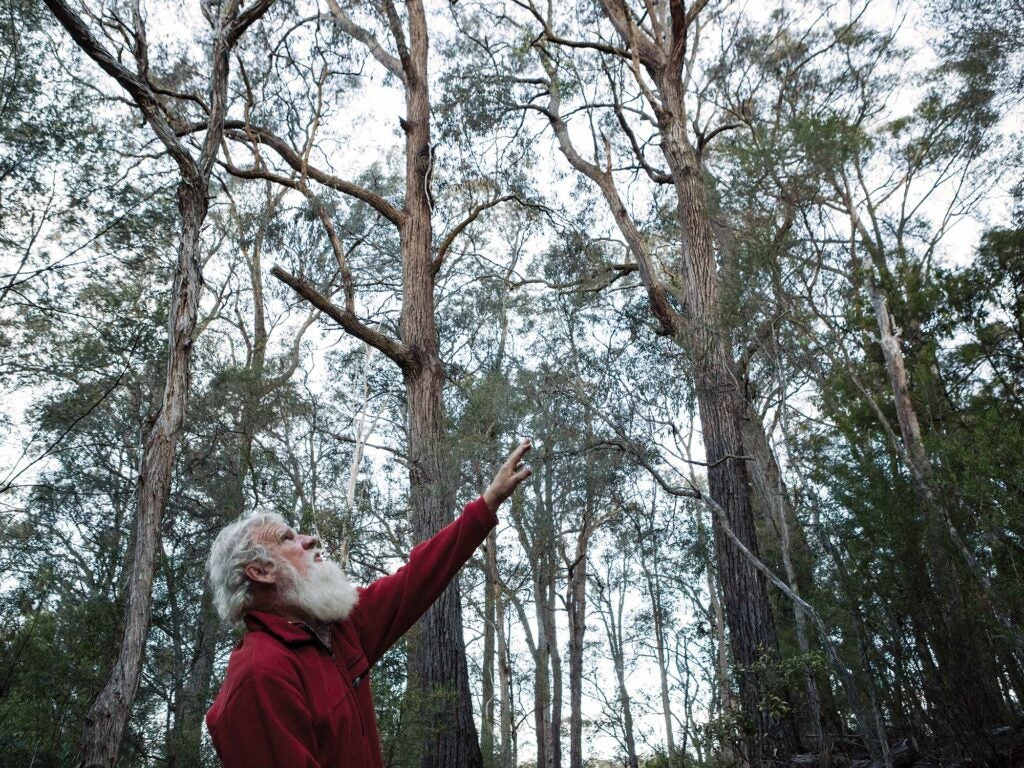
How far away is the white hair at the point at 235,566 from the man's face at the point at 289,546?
2 centimetres

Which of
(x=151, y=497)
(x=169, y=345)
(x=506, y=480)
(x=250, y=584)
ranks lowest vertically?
(x=250, y=584)

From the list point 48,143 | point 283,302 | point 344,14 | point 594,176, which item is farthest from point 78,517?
point 594,176

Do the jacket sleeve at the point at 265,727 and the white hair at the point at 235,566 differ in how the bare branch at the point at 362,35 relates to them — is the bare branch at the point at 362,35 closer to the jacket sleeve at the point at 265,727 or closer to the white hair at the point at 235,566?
the white hair at the point at 235,566

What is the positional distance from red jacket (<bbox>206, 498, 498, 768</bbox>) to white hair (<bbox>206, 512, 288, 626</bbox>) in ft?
0.29

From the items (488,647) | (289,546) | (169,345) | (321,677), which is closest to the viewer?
(321,677)

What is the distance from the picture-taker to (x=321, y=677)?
1574 millimetres

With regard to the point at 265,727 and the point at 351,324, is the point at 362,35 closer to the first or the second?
the point at 351,324

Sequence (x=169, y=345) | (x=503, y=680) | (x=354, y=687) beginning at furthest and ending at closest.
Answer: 1. (x=503, y=680)
2. (x=169, y=345)
3. (x=354, y=687)

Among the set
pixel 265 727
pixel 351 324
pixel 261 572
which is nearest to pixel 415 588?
pixel 261 572

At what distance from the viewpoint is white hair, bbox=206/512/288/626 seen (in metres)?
1.74

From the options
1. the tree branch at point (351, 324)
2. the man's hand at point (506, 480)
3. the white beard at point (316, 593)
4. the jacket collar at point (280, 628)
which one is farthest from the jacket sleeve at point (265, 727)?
the tree branch at point (351, 324)

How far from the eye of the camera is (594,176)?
31.1ft

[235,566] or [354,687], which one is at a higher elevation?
[235,566]

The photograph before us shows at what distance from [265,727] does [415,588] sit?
567 mm
